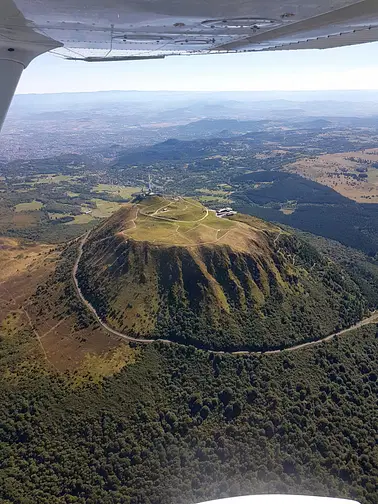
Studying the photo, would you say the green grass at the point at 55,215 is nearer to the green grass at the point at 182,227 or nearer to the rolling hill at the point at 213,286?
the green grass at the point at 182,227

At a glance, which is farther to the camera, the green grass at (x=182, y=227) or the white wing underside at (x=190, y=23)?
the green grass at (x=182, y=227)

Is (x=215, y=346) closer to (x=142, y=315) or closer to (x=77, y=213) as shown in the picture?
(x=142, y=315)

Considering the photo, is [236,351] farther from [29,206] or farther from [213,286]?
[29,206]

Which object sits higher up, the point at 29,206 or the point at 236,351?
the point at 236,351

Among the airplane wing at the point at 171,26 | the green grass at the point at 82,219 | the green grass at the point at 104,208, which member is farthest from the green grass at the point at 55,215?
the airplane wing at the point at 171,26

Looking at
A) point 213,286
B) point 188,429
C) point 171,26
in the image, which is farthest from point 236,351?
point 171,26

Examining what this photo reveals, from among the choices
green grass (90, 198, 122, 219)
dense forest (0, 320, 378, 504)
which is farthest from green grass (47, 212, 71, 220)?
dense forest (0, 320, 378, 504)

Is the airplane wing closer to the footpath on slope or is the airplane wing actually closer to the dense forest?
the dense forest
